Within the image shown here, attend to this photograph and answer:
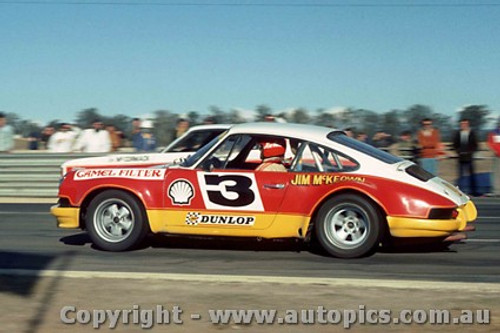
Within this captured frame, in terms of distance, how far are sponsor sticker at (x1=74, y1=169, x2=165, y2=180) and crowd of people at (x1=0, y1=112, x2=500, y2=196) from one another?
6.87 meters

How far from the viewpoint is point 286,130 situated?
32.6ft

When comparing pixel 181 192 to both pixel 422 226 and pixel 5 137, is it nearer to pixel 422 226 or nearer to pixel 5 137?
pixel 422 226

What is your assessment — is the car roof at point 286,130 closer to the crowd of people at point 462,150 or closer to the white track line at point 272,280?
the white track line at point 272,280

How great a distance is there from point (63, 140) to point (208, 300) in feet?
39.7

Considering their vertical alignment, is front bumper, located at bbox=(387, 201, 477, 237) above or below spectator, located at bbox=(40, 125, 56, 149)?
below

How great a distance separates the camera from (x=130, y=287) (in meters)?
7.63

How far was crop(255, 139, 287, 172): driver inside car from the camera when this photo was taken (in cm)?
986

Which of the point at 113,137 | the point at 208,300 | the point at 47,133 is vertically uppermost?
the point at 47,133

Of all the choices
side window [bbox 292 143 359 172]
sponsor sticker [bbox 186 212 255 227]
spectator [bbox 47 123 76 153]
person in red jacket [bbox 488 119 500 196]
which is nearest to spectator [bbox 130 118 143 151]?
spectator [bbox 47 123 76 153]

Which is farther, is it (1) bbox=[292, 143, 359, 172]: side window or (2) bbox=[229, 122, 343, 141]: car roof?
(2) bbox=[229, 122, 343, 141]: car roof

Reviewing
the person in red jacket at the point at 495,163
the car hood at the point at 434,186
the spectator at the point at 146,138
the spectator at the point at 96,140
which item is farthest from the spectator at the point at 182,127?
the car hood at the point at 434,186

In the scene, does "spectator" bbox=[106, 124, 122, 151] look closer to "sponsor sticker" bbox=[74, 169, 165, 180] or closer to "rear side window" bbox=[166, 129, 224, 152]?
"rear side window" bbox=[166, 129, 224, 152]

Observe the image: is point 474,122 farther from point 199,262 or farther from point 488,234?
point 199,262

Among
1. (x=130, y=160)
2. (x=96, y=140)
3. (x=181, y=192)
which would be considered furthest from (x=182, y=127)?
(x=181, y=192)
